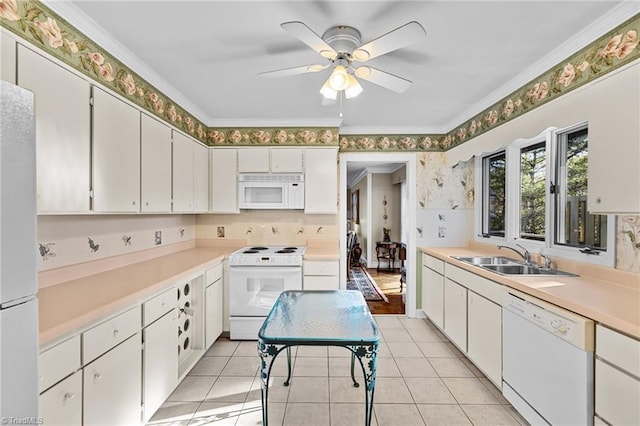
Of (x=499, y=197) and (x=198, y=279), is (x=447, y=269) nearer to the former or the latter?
(x=499, y=197)

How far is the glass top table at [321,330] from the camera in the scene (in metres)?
1.40

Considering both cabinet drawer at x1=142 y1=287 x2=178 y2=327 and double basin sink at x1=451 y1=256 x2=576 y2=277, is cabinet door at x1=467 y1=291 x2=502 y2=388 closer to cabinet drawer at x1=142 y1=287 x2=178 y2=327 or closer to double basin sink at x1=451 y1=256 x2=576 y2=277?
double basin sink at x1=451 y1=256 x2=576 y2=277

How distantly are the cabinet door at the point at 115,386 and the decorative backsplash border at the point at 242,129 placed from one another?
61.7 inches

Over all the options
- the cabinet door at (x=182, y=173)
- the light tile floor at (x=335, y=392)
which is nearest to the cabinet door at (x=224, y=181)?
the cabinet door at (x=182, y=173)

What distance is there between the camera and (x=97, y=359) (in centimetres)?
134

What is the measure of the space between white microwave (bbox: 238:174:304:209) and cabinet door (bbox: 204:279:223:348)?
3.24 feet

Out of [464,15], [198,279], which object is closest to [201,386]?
[198,279]

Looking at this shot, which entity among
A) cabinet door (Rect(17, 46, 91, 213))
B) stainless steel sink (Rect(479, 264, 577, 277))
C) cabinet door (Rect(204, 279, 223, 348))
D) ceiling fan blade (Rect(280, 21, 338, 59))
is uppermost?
ceiling fan blade (Rect(280, 21, 338, 59))

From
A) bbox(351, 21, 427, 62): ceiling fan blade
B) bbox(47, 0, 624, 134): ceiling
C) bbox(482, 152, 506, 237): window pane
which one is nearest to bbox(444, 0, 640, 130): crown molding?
bbox(47, 0, 624, 134): ceiling

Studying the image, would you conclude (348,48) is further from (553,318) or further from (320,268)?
(320,268)

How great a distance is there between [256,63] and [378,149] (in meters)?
2.06

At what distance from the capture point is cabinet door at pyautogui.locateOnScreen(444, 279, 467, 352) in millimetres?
2578

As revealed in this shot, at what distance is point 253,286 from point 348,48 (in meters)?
2.32

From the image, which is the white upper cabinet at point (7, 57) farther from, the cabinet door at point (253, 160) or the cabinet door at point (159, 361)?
the cabinet door at point (253, 160)
